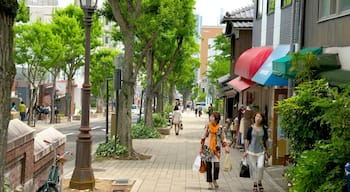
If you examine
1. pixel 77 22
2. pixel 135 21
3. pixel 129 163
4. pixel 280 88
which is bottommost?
pixel 129 163

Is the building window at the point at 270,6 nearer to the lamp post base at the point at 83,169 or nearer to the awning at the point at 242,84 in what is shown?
the awning at the point at 242,84

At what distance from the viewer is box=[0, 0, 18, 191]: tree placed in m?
3.96

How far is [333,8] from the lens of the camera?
11875 millimetres

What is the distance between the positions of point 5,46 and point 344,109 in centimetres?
411

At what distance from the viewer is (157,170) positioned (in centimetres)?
1435

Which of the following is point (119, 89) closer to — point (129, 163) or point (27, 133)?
point (129, 163)

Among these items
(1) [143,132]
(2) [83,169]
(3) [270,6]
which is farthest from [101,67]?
(2) [83,169]

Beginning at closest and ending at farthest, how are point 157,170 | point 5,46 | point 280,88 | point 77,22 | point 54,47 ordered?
point 5,46 < point 157,170 < point 280,88 < point 54,47 < point 77,22

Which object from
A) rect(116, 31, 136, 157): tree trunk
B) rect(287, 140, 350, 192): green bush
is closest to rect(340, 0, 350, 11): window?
rect(287, 140, 350, 192): green bush

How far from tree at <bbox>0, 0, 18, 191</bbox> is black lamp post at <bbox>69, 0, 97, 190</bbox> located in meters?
6.71

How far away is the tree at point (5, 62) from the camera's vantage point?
396 centimetres

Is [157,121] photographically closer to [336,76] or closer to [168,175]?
[168,175]

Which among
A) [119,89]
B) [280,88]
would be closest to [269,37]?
[280,88]

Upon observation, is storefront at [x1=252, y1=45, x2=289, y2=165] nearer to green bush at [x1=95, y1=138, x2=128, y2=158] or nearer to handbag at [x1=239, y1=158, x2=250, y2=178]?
handbag at [x1=239, y1=158, x2=250, y2=178]
